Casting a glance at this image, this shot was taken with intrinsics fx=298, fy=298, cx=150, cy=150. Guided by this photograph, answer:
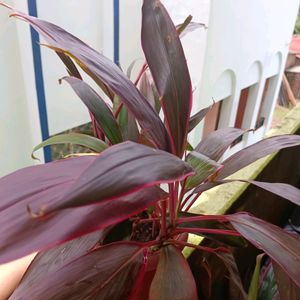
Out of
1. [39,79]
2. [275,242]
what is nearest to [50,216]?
[275,242]

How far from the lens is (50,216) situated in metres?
0.19

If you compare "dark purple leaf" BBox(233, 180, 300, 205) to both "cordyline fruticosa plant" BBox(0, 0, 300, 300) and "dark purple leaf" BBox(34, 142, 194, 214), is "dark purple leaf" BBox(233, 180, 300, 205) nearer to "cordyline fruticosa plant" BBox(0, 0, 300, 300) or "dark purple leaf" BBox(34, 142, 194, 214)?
"cordyline fruticosa plant" BBox(0, 0, 300, 300)

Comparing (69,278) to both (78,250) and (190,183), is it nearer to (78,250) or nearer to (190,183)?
(78,250)

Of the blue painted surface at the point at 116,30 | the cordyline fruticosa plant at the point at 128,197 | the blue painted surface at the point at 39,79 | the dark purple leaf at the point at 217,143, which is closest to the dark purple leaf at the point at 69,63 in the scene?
the cordyline fruticosa plant at the point at 128,197

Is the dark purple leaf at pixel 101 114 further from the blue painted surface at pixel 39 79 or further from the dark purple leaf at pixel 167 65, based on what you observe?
the blue painted surface at pixel 39 79

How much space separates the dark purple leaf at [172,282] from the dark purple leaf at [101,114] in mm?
194

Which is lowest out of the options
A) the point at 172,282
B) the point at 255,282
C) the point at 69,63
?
the point at 255,282

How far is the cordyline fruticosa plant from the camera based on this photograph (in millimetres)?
188

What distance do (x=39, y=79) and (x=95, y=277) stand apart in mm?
884

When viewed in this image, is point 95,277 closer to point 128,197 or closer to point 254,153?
point 128,197

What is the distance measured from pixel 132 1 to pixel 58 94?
56cm

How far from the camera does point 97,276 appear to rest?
325mm

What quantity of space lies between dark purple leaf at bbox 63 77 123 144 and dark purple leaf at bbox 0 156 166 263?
203 mm

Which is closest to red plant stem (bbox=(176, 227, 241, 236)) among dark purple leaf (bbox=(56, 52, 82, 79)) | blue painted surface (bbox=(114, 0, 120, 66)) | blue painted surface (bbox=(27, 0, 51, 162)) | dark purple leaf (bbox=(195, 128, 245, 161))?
dark purple leaf (bbox=(195, 128, 245, 161))
